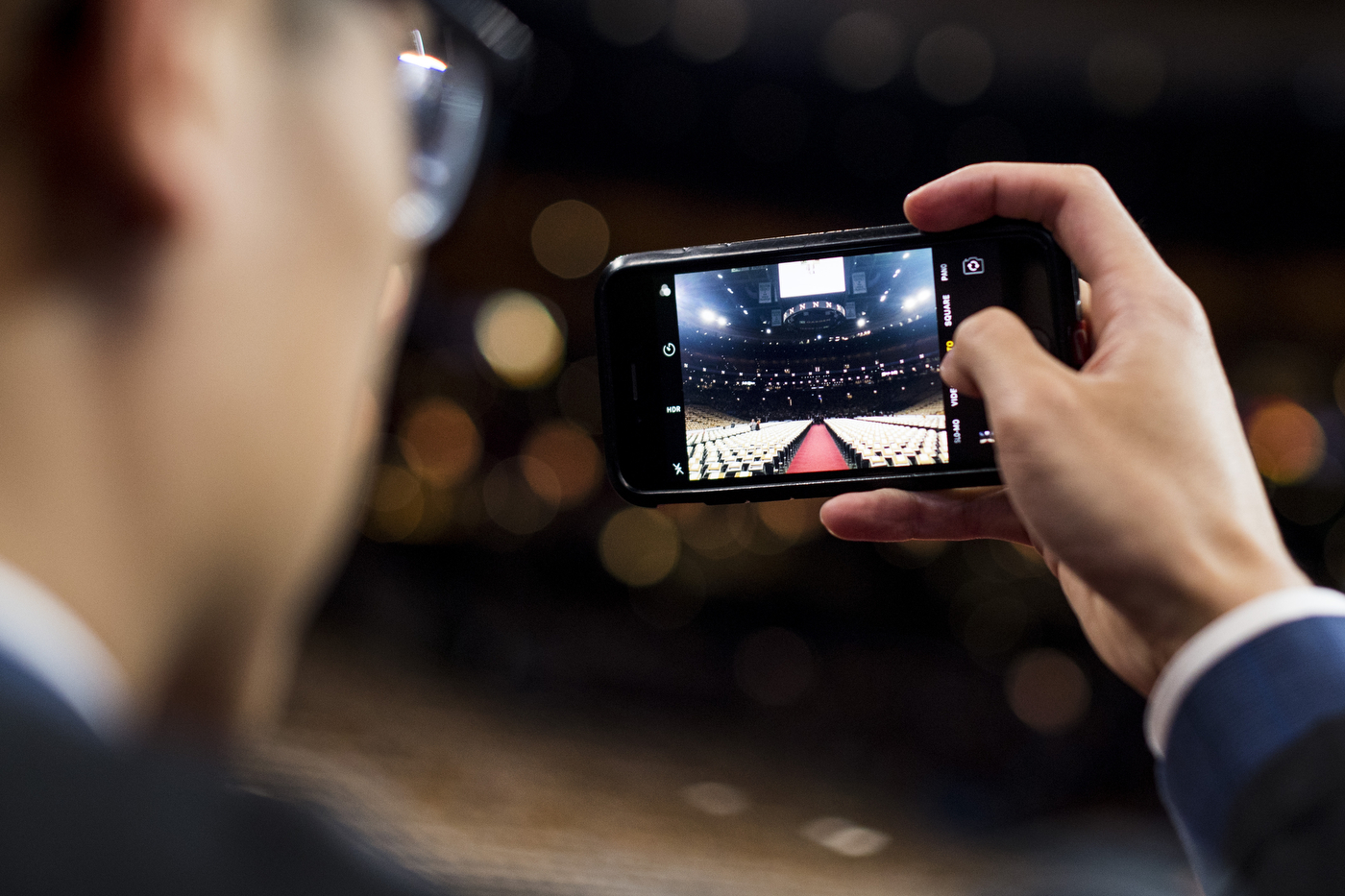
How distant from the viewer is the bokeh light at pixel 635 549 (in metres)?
5.23

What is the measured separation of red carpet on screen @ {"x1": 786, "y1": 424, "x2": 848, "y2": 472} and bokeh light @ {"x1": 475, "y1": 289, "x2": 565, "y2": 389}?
4.38 metres

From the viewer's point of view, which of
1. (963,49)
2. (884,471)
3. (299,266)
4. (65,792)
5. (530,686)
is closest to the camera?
(65,792)

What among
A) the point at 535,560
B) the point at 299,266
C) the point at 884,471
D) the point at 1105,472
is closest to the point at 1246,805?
the point at 1105,472

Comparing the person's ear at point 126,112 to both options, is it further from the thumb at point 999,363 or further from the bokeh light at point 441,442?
the bokeh light at point 441,442

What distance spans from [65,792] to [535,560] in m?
5.25

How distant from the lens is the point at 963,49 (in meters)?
2.87

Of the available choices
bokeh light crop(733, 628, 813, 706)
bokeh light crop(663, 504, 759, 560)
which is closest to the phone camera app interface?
bokeh light crop(733, 628, 813, 706)

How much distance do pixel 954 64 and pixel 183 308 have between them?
10.5 feet

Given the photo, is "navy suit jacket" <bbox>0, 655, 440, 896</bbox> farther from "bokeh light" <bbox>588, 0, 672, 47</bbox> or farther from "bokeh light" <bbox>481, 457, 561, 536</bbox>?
"bokeh light" <bbox>481, 457, 561, 536</bbox>

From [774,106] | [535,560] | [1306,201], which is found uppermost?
[774,106]

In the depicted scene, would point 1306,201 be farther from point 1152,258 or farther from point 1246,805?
point 1246,805

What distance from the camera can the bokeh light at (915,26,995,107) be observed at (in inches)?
112

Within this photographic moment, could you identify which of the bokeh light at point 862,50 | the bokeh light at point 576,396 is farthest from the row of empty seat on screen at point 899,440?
the bokeh light at point 576,396

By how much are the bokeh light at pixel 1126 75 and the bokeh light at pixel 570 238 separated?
89.0 inches
